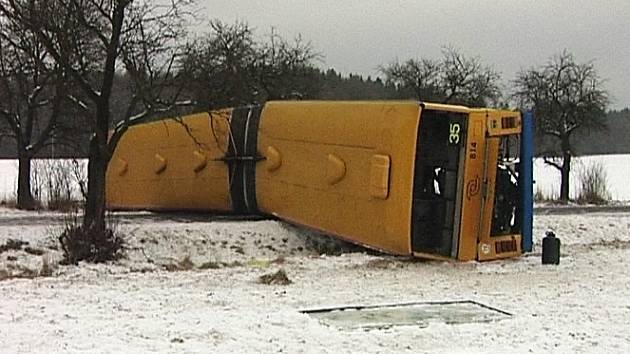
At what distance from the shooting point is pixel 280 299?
12.2 m

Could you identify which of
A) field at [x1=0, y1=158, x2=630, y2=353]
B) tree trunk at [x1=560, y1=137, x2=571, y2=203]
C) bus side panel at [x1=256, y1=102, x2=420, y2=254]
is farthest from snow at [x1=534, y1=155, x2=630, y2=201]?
bus side panel at [x1=256, y1=102, x2=420, y2=254]

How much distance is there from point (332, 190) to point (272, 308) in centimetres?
882

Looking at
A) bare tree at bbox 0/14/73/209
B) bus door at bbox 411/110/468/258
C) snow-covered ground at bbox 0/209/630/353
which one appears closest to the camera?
snow-covered ground at bbox 0/209/630/353

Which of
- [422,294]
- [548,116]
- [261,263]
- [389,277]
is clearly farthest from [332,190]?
[548,116]

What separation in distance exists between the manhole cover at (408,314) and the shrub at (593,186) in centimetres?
2791

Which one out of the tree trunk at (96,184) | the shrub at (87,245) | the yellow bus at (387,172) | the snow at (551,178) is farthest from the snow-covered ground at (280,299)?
the snow at (551,178)

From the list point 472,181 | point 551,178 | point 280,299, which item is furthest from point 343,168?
point 551,178

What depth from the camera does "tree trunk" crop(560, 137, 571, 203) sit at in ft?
128

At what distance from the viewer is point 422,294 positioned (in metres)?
13.1

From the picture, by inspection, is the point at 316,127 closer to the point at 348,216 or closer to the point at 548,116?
the point at 348,216

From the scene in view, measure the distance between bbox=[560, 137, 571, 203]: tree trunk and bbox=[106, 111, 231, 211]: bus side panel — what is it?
57.4ft

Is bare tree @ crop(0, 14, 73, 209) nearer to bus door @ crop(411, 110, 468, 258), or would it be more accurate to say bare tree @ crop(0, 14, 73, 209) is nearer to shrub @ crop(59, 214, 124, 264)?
shrub @ crop(59, 214, 124, 264)

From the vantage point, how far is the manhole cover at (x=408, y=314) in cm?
1052

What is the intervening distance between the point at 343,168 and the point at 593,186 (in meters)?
22.5
